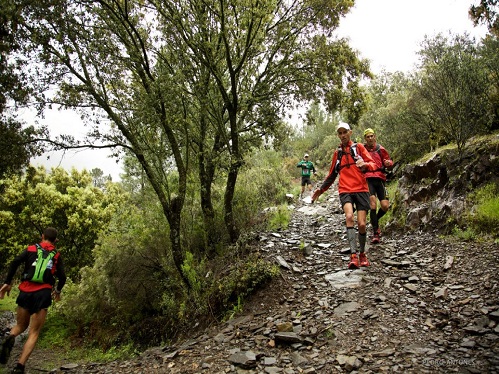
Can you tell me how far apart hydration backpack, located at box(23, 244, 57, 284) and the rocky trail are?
175 centimetres

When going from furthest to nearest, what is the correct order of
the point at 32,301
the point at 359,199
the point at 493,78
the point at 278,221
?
the point at 278,221 → the point at 493,78 → the point at 359,199 → the point at 32,301

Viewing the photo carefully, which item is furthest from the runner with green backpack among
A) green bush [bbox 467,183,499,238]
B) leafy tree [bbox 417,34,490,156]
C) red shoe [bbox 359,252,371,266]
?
leafy tree [bbox 417,34,490,156]

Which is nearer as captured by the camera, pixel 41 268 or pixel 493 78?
pixel 41 268

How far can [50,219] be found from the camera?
18312 mm

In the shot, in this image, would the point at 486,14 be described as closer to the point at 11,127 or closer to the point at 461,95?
the point at 461,95

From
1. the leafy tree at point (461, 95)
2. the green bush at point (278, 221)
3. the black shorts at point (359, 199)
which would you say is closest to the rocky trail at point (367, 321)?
the black shorts at point (359, 199)

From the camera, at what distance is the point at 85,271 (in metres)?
10.8

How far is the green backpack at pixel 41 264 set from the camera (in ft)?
16.5

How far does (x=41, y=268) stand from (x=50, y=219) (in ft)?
51.8

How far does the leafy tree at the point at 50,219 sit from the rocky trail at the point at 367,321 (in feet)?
50.1

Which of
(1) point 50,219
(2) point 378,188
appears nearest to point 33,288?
(2) point 378,188

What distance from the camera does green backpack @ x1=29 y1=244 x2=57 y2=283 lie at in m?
5.03

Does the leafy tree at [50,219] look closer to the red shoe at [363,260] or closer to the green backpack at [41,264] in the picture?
the green backpack at [41,264]

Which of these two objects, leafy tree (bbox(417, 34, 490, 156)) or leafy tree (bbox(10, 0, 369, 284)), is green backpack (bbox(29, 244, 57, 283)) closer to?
leafy tree (bbox(10, 0, 369, 284))
